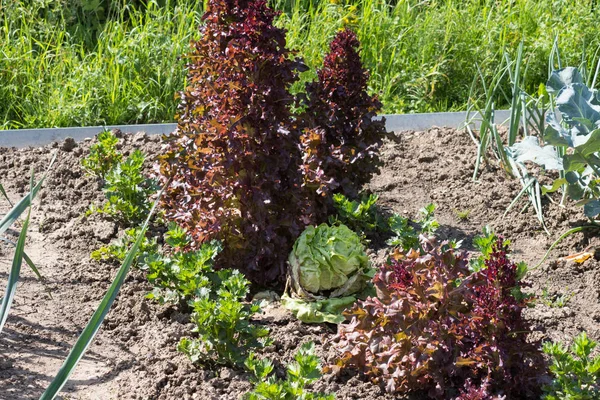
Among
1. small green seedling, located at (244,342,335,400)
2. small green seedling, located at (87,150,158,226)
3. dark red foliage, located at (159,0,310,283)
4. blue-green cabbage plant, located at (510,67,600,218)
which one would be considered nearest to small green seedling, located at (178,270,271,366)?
small green seedling, located at (244,342,335,400)

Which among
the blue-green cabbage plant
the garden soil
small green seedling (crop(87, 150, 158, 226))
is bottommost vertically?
the garden soil

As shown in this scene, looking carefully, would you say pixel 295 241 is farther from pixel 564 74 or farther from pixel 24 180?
pixel 24 180

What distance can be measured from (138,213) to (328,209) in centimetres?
92

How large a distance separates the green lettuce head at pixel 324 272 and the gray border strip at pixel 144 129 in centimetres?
176

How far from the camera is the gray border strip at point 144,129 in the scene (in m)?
4.74

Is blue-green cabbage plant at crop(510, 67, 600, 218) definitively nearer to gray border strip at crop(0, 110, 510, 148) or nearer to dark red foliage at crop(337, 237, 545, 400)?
dark red foliage at crop(337, 237, 545, 400)

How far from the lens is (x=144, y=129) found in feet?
16.1

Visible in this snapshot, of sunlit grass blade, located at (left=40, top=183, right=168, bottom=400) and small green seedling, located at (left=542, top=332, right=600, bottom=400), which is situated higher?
sunlit grass blade, located at (left=40, top=183, right=168, bottom=400)

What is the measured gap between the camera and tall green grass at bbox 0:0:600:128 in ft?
17.3

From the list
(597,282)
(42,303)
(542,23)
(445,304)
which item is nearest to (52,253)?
(42,303)

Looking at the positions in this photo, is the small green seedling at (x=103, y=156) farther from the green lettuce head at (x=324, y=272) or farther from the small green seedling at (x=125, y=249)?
the green lettuce head at (x=324, y=272)

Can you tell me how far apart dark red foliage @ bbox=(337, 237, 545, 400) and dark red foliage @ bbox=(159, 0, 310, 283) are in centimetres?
79

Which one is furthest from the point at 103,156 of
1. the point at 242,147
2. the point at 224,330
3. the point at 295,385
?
the point at 295,385

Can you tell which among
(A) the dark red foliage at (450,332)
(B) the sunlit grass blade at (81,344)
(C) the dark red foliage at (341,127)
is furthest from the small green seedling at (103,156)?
(B) the sunlit grass blade at (81,344)
